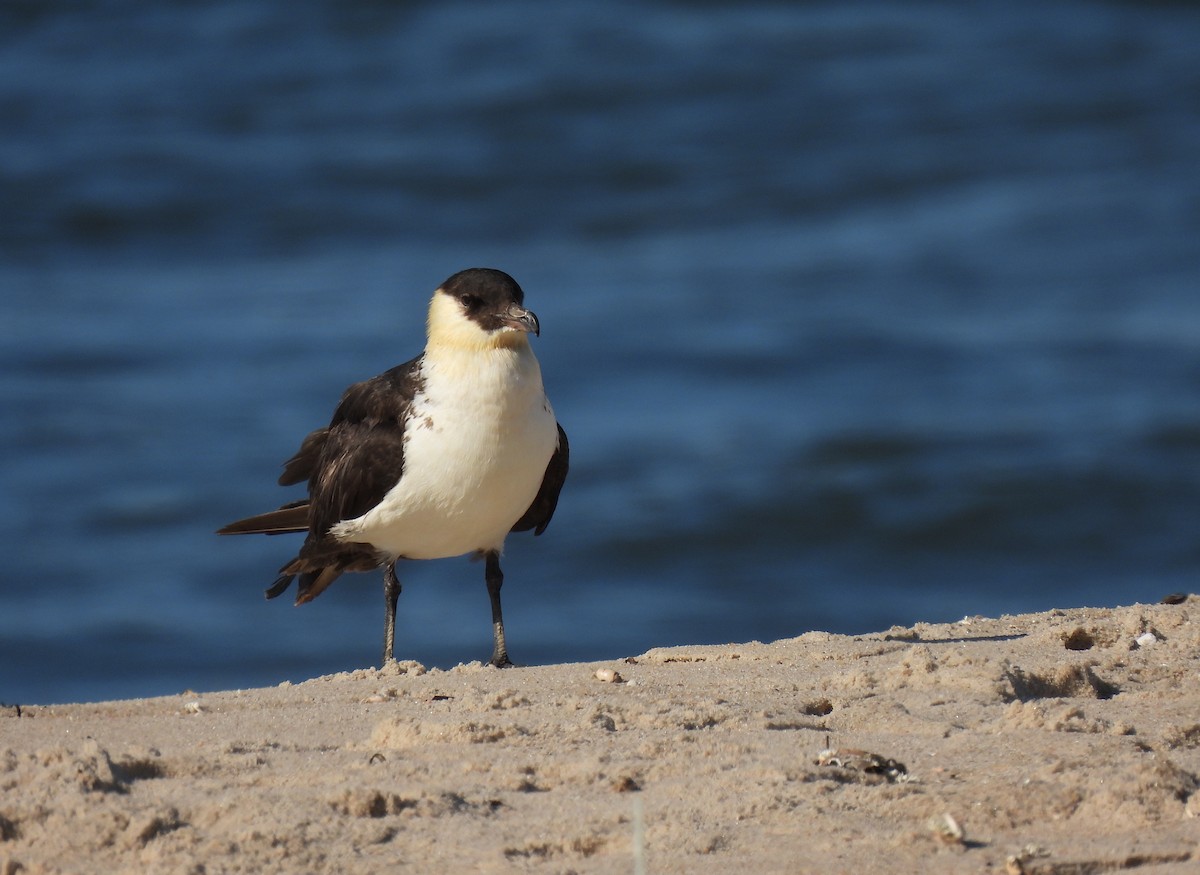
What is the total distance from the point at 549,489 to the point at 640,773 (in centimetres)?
313

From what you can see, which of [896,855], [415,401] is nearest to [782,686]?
[896,855]

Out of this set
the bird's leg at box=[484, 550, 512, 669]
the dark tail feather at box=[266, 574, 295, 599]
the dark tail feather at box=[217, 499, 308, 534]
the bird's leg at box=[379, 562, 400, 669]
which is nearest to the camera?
the bird's leg at box=[484, 550, 512, 669]

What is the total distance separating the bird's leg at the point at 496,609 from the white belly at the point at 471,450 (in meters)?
0.35

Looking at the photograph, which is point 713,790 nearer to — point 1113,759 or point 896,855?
point 896,855

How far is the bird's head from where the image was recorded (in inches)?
283

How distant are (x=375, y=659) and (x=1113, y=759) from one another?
921 cm

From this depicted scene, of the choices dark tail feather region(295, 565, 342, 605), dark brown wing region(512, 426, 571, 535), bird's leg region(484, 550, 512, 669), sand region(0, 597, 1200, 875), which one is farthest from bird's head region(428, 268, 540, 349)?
sand region(0, 597, 1200, 875)

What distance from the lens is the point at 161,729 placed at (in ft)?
16.9

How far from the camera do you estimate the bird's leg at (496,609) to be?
7.26 metres

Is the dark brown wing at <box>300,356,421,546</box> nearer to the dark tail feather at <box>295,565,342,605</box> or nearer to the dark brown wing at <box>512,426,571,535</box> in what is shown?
the dark tail feather at <box>295,565,342,605</box>

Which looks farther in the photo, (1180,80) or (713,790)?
(1180,80)

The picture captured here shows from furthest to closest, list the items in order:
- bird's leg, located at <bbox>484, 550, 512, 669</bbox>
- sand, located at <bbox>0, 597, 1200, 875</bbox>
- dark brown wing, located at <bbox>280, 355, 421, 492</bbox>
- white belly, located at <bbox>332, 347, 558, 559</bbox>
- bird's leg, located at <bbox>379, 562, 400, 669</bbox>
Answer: bird's leg, located at <bbox>379, 562, 400, 669</bbox> → dark brown wing, located at <bbox>280, 355, 421, 492</bbox> → bird's leg, located at <bbox>484, 550, 512, 669</bbox> → white belly, located at <bbox>332, 347, 558, 559</bbox> → sand, located at <bbox>0, 597, 1200, 875</bbox>

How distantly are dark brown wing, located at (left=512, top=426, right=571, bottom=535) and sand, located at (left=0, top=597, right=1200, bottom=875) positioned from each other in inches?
64.7

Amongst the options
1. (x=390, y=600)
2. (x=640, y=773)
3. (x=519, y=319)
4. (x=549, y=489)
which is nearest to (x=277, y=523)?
(x=390, y=600)
